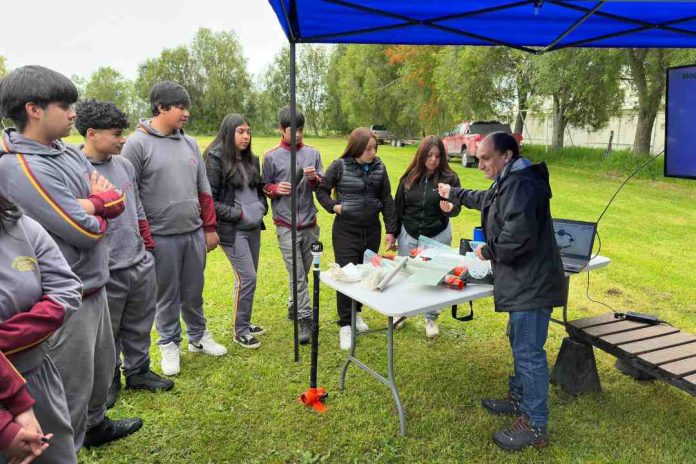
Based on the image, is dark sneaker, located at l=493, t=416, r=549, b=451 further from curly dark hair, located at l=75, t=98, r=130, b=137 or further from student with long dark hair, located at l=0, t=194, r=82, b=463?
curly dark hair, located at l=75, t=98, r=130, b=137

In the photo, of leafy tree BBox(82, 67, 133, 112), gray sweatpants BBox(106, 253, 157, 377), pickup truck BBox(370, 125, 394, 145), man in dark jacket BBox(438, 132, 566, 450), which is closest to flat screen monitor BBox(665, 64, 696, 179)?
man in dark jacket BBox(438, 132, 566, 450)

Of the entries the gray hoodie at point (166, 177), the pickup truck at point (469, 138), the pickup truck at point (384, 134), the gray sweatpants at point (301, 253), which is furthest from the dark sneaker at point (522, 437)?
the pickup truck at point (384, 134)

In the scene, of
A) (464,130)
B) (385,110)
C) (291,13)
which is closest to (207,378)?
(291,13)

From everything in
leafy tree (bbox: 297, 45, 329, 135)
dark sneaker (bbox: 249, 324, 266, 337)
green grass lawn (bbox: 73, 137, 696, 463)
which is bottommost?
green grass lawn (bbox: 73, 137, 696, 463)

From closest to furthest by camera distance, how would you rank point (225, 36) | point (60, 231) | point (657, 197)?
point (60, 231) → point (657, 197) → point (225, 36)

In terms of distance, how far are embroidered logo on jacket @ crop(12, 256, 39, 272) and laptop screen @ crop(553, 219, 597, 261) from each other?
10.1 feet

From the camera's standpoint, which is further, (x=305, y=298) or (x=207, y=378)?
(x=305, y=298)

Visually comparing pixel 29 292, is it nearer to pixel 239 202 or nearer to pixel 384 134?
pixel 239 202

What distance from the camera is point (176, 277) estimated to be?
335cm

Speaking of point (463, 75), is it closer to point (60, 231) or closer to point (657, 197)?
point (657, 197)

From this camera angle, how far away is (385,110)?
102ft

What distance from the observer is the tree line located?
534 inches

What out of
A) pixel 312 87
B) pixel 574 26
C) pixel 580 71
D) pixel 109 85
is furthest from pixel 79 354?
pixel 109 85

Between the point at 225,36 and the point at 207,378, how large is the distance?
184 ft
